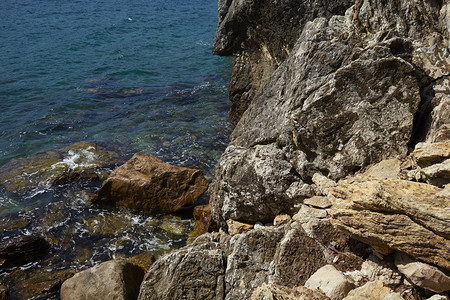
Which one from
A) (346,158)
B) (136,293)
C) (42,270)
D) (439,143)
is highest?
(439,143)

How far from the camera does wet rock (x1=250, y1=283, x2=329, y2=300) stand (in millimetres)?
4844

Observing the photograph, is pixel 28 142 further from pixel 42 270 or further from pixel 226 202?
pixel 226 202

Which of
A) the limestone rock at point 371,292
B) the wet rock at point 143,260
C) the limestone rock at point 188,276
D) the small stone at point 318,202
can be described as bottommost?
the wet rock at point 143,260

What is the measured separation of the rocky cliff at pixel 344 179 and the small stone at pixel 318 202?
2 cm

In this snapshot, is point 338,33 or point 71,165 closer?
point 338,33

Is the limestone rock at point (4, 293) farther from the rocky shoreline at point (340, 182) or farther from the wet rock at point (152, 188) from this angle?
the wet rock at point (152, 188)

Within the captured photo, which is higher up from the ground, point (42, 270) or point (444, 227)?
point (444, 227)

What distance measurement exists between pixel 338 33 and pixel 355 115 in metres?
1.97

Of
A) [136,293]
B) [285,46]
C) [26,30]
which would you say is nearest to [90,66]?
[26,30]

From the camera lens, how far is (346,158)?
630 centimetres

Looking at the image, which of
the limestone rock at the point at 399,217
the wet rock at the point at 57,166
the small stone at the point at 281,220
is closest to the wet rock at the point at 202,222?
the small stone at the point at 281,220

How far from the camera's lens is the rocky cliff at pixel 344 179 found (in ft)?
15.7

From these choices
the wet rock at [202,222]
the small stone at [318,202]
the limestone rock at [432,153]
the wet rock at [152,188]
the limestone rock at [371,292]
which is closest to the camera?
the limestone rock at [371,292]

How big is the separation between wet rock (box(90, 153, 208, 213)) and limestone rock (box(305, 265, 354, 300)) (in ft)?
23.5
